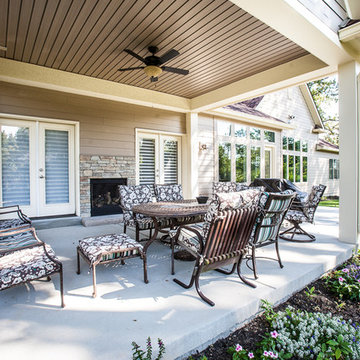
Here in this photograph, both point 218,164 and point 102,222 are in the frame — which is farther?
point 218,164

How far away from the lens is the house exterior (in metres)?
3.08

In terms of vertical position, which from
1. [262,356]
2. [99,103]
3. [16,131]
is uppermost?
[99,103]

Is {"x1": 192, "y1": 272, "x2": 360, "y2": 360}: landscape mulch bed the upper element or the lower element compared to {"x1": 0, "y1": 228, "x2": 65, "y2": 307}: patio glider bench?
lower

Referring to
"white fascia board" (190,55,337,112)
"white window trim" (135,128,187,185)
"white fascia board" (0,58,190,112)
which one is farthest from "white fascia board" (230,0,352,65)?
"white window trim" (135,128,187,185)

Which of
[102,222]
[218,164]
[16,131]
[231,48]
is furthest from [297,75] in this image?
[16,131]

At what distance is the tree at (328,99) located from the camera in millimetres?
19250

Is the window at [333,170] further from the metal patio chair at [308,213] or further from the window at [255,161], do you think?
the metal patio chair at [308,213]

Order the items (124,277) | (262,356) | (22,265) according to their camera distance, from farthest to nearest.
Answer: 1. (124,277)
2. (22,265)
3. (262,356)

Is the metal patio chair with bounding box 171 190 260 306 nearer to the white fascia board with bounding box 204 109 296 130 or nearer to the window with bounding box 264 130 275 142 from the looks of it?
the white fascia board with bounding box 204 109 296 130

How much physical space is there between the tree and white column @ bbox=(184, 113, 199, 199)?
52.9 feet

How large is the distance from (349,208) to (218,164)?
434cm

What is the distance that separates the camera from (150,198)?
438cm

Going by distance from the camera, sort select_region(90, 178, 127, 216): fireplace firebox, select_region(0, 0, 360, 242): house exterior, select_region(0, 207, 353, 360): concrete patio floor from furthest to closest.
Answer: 1. select_region(90, 178, 127, 216): fireplace firebox
2. select_region(0, 0, 360, 242): house exterior
3. select_region(0, 207, 353, 360): concrete patio floor

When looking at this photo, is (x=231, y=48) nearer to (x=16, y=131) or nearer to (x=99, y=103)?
(x=99, y=103)
